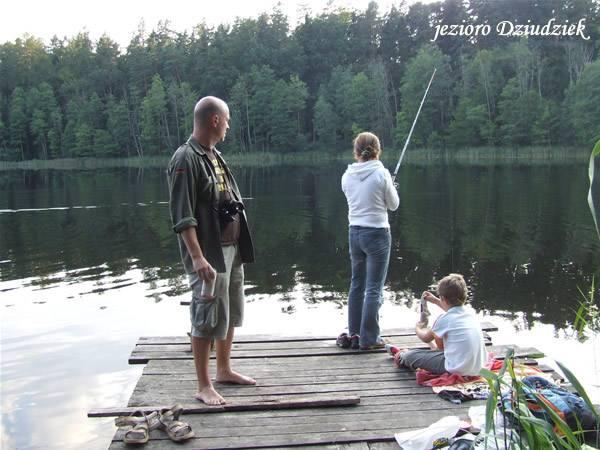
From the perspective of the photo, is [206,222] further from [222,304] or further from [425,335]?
[425,335]

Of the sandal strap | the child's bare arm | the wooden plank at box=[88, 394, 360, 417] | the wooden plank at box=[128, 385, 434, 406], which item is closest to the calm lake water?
the wooden plank at box=[128, 385, 434, 406]

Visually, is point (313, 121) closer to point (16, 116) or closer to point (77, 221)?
point (16, 116)

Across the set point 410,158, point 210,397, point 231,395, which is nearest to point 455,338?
point 231,395

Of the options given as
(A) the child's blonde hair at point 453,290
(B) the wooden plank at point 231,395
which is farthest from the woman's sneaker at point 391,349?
(A) the child's blonde hair at point 453,290

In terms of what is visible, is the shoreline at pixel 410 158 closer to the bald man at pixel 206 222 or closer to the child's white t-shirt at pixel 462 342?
the child's white t-shirt at pixel 462 342

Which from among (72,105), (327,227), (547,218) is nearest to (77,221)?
(327,227)

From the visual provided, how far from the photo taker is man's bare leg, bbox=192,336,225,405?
12.2 ft

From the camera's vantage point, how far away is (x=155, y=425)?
11.2 feet

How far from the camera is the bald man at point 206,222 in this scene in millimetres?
3531

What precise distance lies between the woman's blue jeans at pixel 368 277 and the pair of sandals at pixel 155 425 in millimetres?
1816

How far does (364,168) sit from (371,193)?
194 mm

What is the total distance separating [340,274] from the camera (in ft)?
36.4

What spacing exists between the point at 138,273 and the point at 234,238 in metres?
8.02

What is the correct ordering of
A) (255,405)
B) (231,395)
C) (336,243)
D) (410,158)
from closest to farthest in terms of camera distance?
(255,405)
(231,395)
(336,243)
(410,158)
